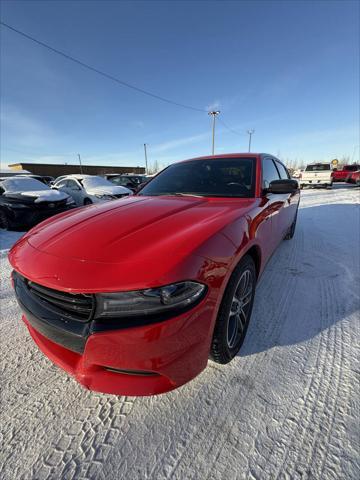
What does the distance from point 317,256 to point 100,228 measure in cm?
352

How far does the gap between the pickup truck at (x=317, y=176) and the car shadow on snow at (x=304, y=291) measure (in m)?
12.2

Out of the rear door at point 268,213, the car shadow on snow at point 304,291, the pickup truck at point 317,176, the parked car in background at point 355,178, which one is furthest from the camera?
the parked car in background at point 355,178

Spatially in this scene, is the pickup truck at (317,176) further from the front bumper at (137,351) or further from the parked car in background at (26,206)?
the front bumper at (137,351)

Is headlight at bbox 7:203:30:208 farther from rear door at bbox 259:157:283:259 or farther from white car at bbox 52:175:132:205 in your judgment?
rear door at bbox 259:157:283:259

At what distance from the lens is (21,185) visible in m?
6.58

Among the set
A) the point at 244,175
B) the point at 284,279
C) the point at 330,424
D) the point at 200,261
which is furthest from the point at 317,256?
the point at 200,261

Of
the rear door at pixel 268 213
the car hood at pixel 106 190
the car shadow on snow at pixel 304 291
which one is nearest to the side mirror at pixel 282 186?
the rear door at pixel 268 213

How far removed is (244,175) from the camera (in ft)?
8.00

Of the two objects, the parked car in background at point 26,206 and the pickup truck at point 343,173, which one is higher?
the pickup truck at point 343,173

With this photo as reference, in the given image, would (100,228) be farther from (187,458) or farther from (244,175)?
(244,175)

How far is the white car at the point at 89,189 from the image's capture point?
7.89 metres

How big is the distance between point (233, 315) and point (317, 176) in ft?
54.4

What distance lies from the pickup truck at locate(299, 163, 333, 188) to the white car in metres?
12.7

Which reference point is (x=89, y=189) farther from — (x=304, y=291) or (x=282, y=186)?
(x=304, y=291)
